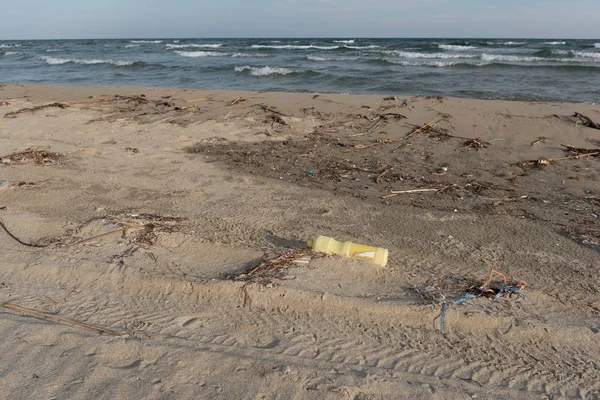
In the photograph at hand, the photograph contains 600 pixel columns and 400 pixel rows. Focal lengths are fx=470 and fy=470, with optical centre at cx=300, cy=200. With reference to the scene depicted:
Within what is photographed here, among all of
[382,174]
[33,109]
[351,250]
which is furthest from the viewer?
[33,109]

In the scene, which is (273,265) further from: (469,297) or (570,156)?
(570,156)

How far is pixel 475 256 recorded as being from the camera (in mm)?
3535

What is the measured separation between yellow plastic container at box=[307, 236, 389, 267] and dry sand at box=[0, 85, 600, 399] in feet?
0.33

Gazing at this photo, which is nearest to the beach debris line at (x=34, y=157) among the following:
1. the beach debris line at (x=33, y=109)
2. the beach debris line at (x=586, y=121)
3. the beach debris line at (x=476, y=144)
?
the beach debris line at (x=33, y=109)

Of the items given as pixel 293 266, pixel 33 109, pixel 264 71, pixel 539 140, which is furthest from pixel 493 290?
pixel 264 71

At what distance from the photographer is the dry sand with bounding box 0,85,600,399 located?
90.6 inches

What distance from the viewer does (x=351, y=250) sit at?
341 cm

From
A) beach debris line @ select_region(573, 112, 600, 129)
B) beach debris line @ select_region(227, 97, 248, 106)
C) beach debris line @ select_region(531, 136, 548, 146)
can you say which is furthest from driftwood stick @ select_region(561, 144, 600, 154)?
beach debris line @ select_region(227, 97, 248, 106)

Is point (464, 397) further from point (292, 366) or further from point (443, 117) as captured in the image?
point (443, 117)

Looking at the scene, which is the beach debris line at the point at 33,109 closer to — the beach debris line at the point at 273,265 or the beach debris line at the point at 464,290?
the beach debris line at the point at 273,265

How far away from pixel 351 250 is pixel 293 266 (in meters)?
0.47

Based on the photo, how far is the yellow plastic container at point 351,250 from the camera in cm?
334

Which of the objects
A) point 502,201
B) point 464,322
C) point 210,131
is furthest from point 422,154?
point 464,322

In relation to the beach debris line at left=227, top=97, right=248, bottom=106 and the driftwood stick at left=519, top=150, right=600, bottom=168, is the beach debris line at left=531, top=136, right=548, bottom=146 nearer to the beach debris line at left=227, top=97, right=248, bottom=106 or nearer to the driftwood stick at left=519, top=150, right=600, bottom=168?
the driftwood stick at left=519, top=150, right=600, bottom=168
